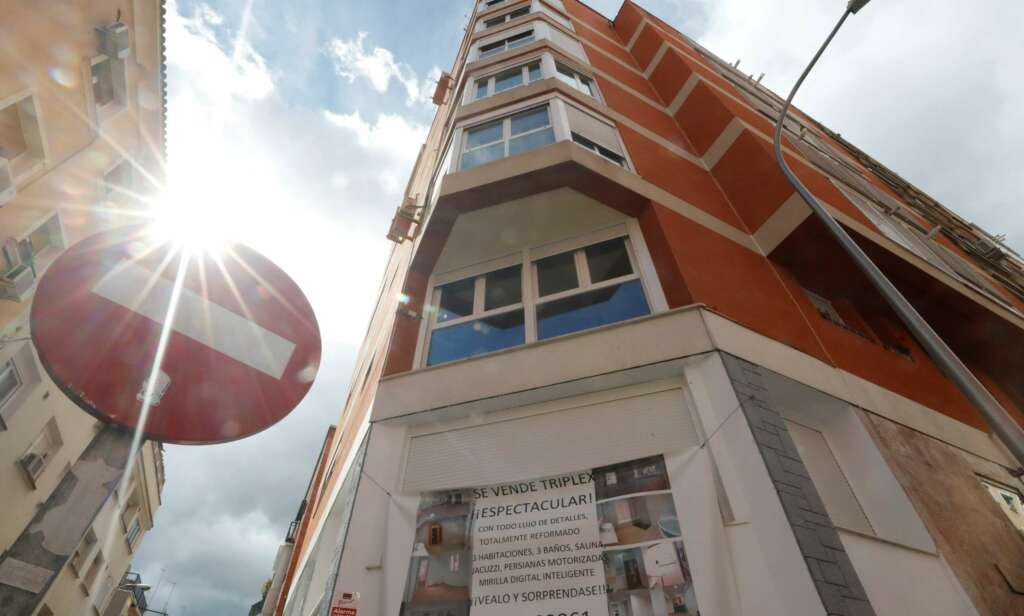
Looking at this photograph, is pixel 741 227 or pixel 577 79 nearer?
pixel 741 227

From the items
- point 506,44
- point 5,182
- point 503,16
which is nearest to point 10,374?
point 5,182

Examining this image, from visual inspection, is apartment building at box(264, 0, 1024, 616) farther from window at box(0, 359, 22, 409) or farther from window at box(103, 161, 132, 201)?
window at box(103, 161, 132, 201)

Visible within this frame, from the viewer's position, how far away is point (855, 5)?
536 cm

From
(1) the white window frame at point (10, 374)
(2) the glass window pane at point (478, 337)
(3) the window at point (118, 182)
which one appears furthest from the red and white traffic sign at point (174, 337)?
(3) the window at point (118, 182)

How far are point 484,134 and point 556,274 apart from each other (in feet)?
12.6

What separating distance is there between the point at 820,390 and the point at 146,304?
666 cm

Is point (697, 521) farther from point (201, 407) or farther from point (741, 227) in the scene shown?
point (741, 227)

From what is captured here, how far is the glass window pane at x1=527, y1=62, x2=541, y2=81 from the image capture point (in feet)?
36.4

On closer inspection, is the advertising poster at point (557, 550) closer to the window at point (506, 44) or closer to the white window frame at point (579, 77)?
the white window frame at point (579, 77)

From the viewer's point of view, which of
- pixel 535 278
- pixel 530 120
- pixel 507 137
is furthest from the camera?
pixel 530 120

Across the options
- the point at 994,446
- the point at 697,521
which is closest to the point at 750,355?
the point at 697,521

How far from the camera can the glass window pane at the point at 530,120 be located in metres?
8.88

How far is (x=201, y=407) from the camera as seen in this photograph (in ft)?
Result: 6.20

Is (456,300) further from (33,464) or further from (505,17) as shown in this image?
(33,464)
